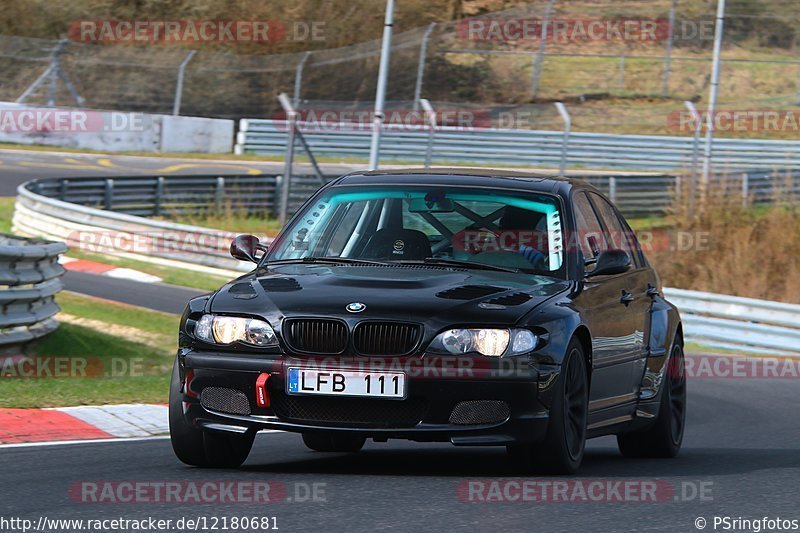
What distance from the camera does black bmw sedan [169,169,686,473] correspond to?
21.2ft

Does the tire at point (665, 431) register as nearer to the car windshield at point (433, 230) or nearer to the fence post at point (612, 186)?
the car windshield at point (433, 230)

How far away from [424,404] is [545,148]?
3070 cm

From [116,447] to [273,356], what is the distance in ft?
6.34

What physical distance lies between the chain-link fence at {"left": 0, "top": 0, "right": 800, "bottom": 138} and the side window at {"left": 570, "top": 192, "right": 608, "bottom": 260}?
26631mm

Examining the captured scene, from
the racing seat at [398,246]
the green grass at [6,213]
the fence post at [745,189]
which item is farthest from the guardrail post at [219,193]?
the racing seat at [398,246]

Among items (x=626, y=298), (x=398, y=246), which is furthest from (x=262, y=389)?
(x=626, y=298)

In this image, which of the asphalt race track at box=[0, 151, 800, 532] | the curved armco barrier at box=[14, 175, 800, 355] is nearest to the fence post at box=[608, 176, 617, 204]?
the curved armco barrier at box=[14, 175, 800, 355]

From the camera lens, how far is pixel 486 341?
21.3 feet

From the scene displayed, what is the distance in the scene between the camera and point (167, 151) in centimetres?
3975

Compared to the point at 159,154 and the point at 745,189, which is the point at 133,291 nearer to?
the point at 745,189

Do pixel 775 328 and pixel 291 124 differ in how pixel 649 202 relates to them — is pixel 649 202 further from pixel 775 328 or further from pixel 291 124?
pixel 775 328

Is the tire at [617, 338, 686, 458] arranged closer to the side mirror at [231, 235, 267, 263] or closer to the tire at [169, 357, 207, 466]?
the side mirror at [231, 235, 267, 263]

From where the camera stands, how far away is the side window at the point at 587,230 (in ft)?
25.6

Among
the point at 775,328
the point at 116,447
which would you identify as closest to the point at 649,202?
the point at 775,328
